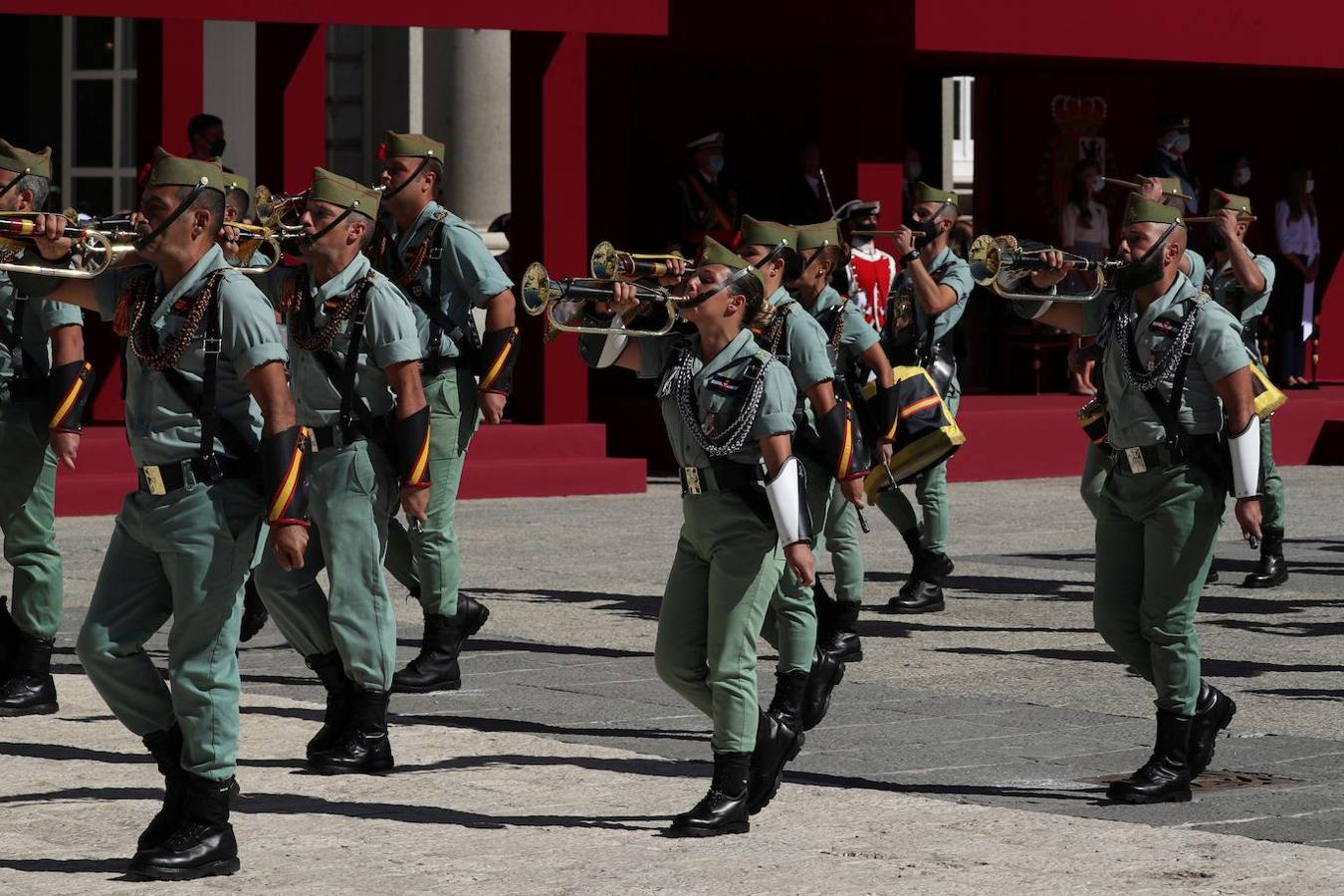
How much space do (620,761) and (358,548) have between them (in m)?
1.04

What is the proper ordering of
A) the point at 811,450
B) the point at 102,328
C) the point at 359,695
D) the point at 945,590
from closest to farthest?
Answer: the point at 359,695 → the point at 811,450 → the point at 945,590 → the point at 102,328

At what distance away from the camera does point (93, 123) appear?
66.5 feet

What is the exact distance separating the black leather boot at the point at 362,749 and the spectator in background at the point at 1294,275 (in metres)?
15.0

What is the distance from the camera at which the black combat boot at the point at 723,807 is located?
7.04m

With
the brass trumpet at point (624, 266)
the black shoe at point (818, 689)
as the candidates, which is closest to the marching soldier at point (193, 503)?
the brass trumpet at point (624, 266)

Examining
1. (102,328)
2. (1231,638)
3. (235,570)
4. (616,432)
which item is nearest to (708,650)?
(235,570)

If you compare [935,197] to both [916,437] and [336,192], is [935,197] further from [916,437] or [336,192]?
[336,192]

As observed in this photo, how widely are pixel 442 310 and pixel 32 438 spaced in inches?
60.4

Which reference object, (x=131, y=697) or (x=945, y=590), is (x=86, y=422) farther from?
(x=131, y=697)

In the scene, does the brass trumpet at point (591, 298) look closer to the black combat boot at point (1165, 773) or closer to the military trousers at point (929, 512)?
the black combat boot at point (1165, 773)

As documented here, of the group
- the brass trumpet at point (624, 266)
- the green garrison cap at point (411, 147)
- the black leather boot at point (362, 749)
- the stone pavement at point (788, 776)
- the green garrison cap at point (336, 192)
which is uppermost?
the green garrison cap at point (411, 147)

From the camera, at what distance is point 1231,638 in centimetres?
1094

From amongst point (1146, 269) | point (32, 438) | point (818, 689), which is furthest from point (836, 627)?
point (32, 438)

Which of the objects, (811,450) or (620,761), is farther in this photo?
(811,450)
